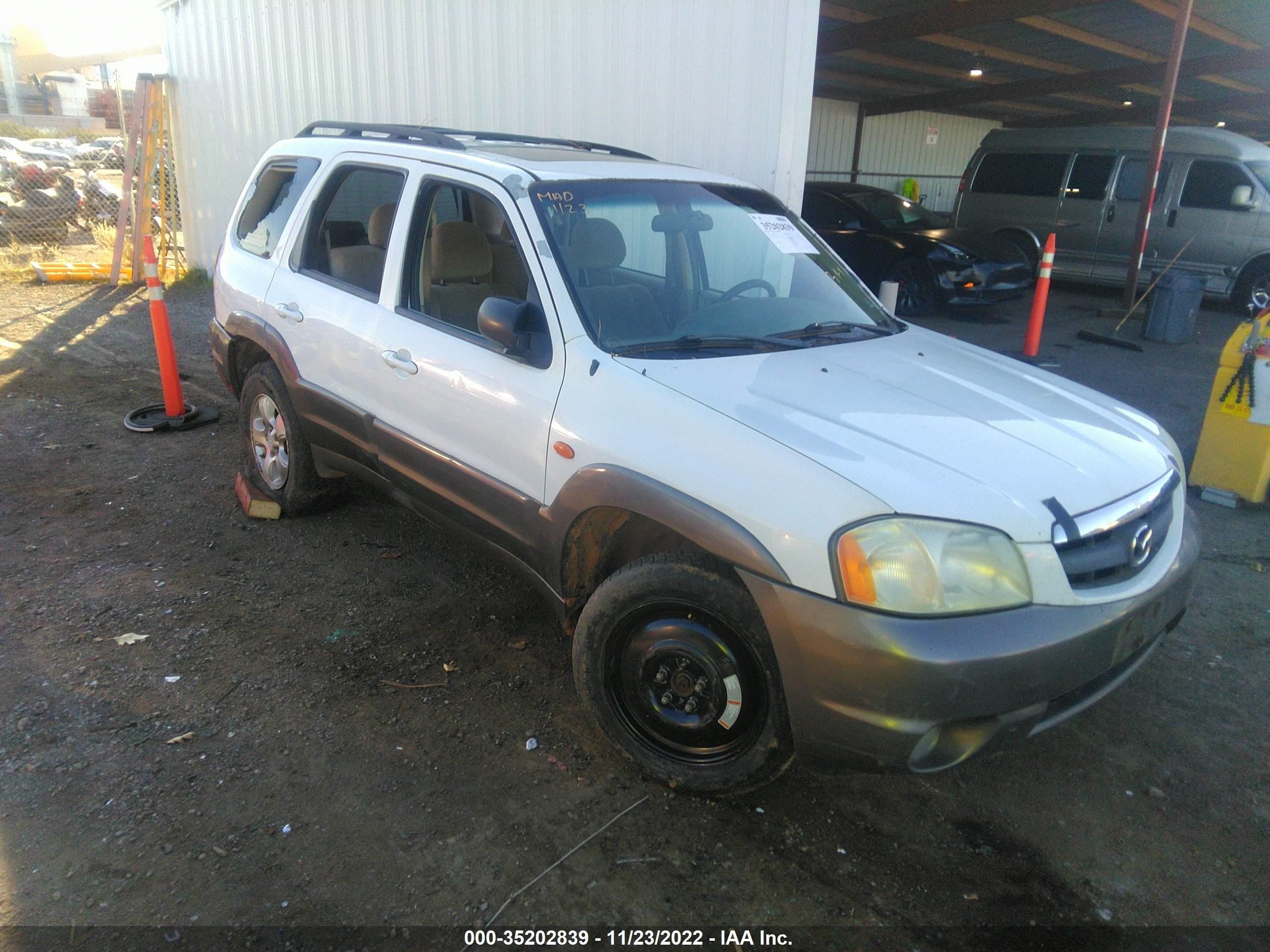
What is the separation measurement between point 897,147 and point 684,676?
2220 cm

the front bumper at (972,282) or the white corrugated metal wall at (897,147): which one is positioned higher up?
the white corrugated metal wall at (897,147)

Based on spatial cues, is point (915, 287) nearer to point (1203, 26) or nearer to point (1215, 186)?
point (1215, 186)

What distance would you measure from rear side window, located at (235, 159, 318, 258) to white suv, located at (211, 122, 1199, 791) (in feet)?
0.50

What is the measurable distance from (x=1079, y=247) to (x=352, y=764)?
518 inches

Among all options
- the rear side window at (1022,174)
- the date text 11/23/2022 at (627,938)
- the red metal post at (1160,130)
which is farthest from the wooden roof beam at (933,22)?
the date text 11/23/2022 at (627,938)

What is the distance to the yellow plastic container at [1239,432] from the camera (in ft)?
16.3

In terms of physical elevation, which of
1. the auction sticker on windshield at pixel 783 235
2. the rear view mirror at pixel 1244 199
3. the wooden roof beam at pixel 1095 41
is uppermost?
the wooden roof beam at pixel 1095 41

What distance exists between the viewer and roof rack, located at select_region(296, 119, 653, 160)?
3936mm

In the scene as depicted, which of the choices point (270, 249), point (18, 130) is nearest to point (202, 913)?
point (270, 249)

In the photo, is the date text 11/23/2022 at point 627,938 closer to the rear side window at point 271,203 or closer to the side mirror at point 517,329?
the side mirror at point 517,329

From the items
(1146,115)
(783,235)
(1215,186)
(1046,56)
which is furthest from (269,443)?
(1146,115)

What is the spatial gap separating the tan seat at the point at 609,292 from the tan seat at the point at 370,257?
1.00 meters

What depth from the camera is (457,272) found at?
3633mm

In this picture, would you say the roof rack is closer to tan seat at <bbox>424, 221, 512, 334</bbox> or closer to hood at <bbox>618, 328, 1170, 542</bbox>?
tan seat at <bbox>424, 221, 512, 334</bbox>
